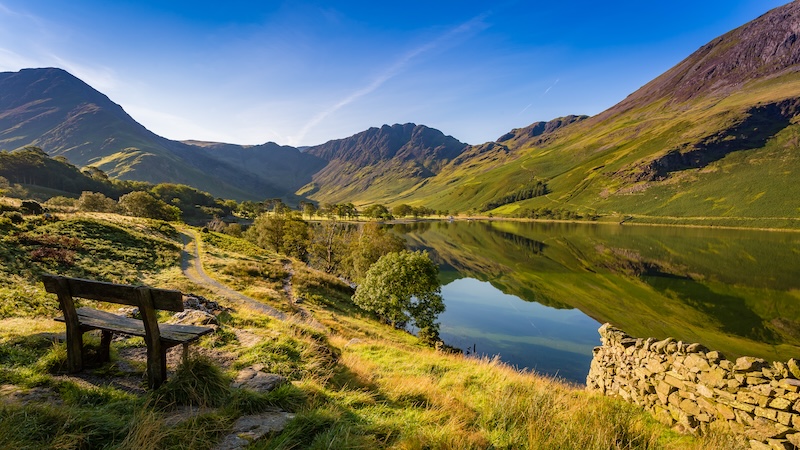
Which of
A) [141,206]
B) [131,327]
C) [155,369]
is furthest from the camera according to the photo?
[141,206]

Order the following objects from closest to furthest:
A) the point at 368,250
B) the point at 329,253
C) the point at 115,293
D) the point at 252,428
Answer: the point at 252,428, the point at 115,293, the point at 368,250, the point at 329,253

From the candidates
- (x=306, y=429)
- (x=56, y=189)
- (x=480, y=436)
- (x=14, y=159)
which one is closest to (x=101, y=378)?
(x=306, y=429)

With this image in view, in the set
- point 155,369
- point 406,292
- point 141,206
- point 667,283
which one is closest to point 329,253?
point 406,292

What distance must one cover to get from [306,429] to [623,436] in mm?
6242

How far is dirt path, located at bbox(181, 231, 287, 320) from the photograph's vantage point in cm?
2206

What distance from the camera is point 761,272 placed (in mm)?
69562

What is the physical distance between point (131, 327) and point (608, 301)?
189ft

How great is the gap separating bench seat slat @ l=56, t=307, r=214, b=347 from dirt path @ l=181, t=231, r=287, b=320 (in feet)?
36.5

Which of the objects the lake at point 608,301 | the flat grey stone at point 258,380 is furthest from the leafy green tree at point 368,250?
the flat grey stone at point 258,380

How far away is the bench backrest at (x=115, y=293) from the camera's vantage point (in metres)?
5.73

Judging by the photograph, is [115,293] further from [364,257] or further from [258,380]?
[364,257]

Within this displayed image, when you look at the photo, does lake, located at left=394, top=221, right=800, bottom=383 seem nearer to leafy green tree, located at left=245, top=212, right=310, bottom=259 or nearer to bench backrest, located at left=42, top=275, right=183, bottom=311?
bench backrest, located at left=42, top=275, right=183, bottom=311

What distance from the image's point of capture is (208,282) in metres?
27.7

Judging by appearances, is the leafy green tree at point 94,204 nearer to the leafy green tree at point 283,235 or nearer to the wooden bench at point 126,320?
the leafy green tree at point 283,235
